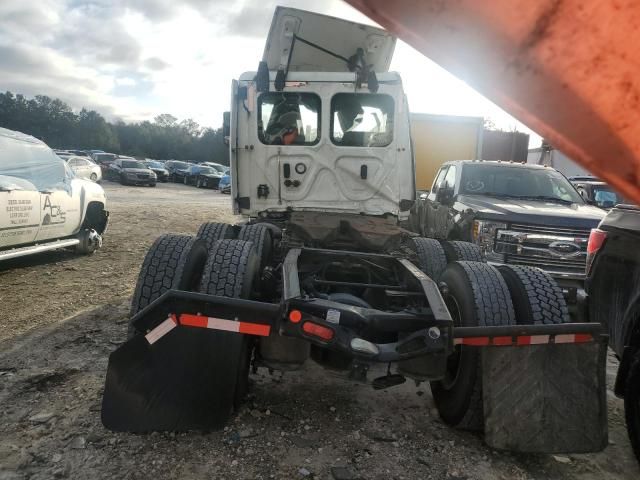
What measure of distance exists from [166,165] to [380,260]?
38.8m

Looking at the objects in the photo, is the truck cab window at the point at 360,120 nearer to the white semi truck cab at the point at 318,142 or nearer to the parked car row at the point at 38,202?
the white semi truck cab at the point at 318,142

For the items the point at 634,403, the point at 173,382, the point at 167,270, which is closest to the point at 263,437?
the point at 173,382

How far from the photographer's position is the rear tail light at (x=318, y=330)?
2.65 metres

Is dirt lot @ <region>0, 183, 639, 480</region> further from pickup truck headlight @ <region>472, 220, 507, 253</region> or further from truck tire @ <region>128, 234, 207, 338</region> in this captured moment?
pickup truck headlight @ <region>472, 220, 507, 253</region>

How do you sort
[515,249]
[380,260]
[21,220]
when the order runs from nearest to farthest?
[380,260], [515,249], [21,220]

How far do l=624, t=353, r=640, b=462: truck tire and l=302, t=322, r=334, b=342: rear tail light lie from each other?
1.81m

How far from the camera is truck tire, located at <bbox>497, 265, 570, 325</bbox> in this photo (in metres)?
3.23

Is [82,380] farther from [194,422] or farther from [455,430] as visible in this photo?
[455,430]

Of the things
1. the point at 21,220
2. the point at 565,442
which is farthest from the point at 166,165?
the point at 565,442

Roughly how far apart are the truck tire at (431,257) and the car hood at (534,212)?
1.40m

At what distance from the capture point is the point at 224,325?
9.00 ft

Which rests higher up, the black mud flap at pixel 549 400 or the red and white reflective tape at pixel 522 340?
the red and white reflective tape at pixel 522 340

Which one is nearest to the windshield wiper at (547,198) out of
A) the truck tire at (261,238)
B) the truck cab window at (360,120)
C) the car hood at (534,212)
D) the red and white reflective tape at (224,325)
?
the car hood at (534,212)

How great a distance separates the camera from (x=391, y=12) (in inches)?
32.9
